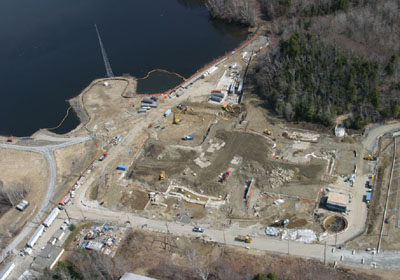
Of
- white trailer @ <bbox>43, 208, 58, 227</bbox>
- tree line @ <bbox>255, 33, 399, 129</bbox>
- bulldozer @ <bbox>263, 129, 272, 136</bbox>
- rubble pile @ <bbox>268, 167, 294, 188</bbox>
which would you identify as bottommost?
white trailer @ <bbox>43, 208, 58, 227</bbox>

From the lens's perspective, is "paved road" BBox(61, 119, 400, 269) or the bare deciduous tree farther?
the bare deciduous tree

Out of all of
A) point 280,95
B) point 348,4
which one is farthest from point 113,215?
point 348,4

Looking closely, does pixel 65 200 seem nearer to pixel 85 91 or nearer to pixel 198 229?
pixel 198 229

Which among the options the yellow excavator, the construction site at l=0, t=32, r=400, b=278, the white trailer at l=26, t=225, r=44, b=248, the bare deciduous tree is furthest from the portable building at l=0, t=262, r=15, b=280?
the yellow excavator

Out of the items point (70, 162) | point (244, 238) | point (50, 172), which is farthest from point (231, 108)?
point (50, 172)

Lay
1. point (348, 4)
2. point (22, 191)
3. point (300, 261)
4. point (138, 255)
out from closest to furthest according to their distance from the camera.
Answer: point (300, 261) → point (138, 255) → point (22, 191) → point (348, 4)

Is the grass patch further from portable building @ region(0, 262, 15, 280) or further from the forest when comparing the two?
the forest

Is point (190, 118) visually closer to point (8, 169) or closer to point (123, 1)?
point (8, 169)
